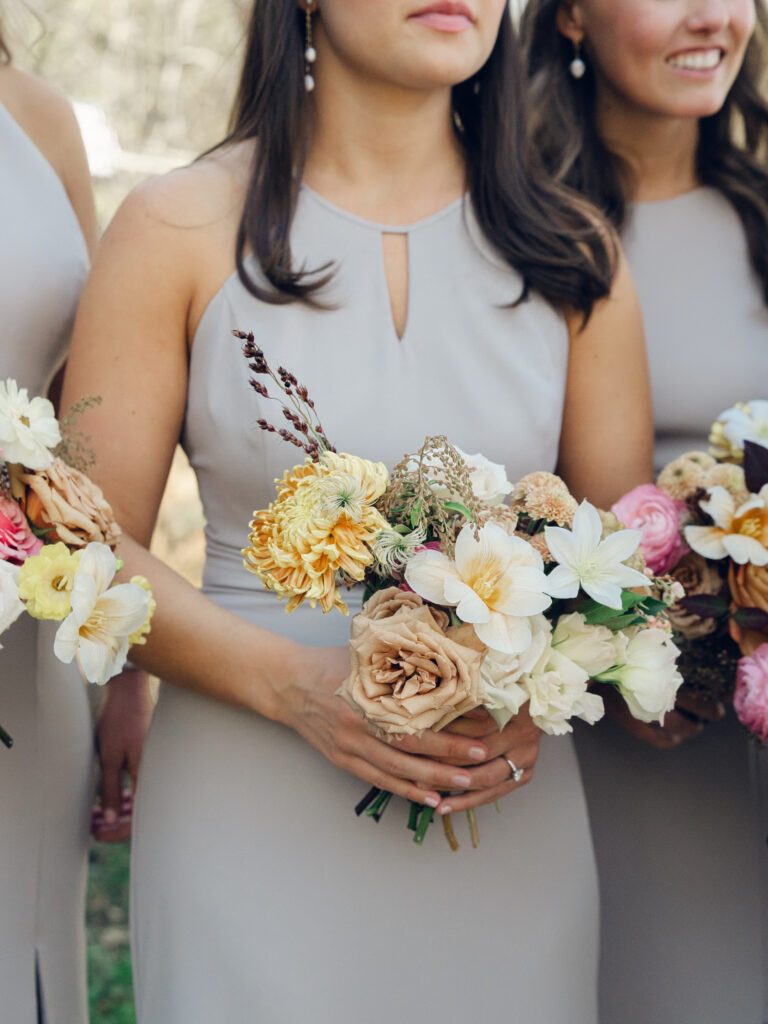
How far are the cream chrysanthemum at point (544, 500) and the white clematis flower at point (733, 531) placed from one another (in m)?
0.37

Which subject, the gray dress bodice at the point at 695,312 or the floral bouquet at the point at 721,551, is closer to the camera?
the floral bouquet at the point at 721,551

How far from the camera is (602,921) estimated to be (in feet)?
9.50

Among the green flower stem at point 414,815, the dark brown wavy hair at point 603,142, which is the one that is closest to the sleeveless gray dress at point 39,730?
the green flower stem at point 414,815

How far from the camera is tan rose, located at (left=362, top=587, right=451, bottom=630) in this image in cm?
172

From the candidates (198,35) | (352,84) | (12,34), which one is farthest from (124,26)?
(352,84)

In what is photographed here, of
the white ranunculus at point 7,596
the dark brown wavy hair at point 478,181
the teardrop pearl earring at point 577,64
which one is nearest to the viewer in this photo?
the white ranunculus at point 7,596

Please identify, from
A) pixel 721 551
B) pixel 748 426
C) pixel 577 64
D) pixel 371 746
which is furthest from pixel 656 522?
pixel 577 64

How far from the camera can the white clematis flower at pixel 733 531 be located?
209 centimetres

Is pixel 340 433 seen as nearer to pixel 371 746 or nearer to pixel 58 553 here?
pixel 371 746

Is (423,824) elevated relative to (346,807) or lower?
elevated

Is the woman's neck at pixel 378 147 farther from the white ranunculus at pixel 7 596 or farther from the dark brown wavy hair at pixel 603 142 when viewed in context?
the white ranunculus at pixel 7 596

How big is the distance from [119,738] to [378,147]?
1392 millimetres

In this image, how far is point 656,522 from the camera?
7.17 feet

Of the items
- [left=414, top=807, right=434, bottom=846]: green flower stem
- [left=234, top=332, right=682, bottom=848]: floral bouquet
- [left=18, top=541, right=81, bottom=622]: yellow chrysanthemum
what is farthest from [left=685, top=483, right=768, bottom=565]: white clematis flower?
[left=18, top=541, right=81, bottom=622]: yellow chrysanthemum
